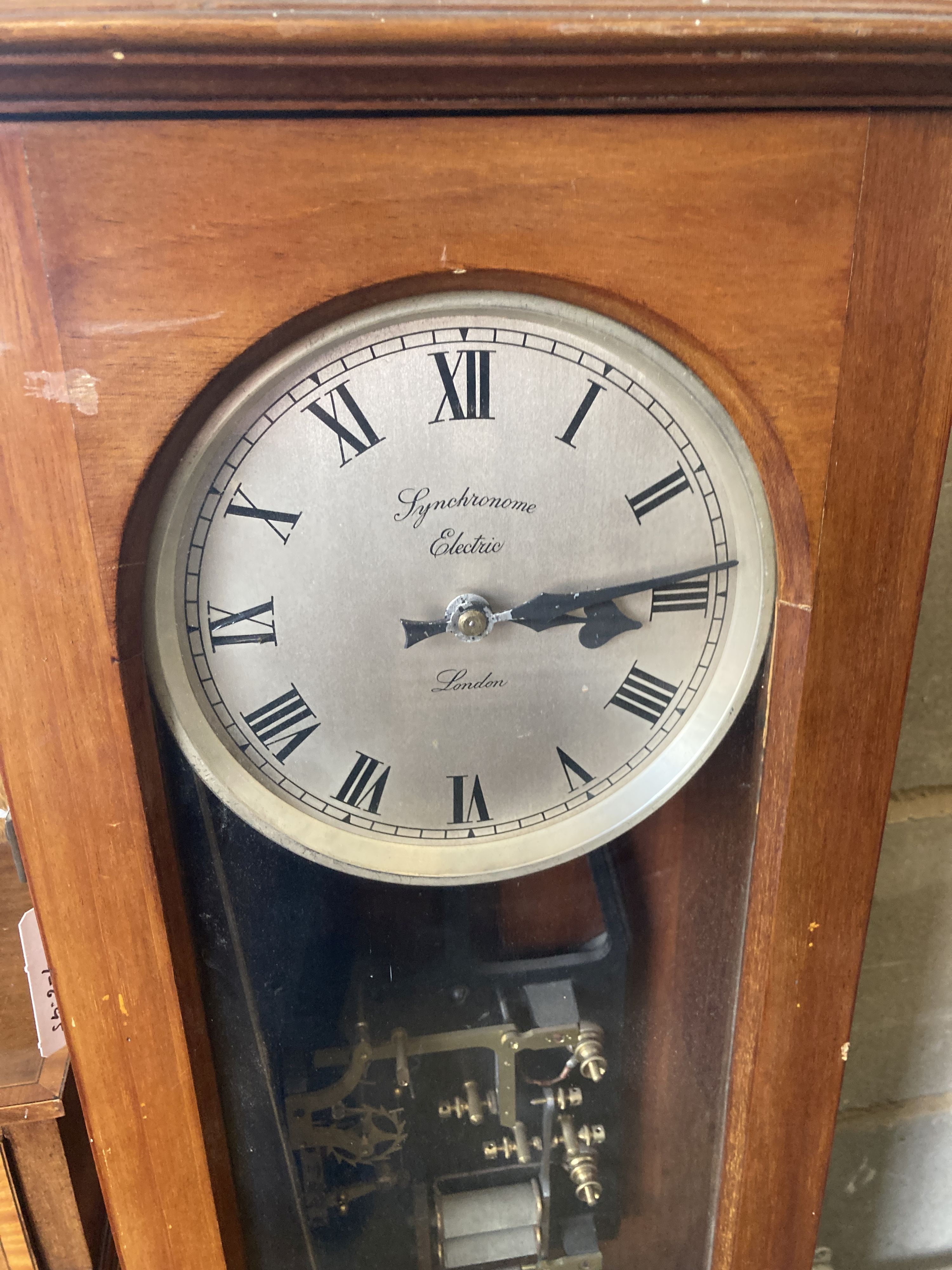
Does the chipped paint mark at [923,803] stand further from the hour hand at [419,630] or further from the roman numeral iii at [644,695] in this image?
the hour hand at [419,630]

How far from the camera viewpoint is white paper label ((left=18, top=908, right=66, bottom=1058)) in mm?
706

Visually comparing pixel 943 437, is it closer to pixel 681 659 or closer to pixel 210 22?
pixel 681 659

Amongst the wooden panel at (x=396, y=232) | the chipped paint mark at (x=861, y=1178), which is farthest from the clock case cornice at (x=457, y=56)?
the chipped paint mark at (x=861, y=1178)

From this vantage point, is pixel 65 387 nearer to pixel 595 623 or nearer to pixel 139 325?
pixel 139 325

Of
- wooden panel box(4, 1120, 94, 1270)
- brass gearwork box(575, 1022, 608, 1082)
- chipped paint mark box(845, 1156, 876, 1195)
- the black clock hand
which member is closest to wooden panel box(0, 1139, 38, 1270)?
wooden panel box(4, 1120, 94, 1270)

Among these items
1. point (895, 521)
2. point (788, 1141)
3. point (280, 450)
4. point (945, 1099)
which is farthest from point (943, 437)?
point (945, 1099)

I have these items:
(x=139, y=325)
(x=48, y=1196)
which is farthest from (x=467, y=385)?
(x=48, y=1196)

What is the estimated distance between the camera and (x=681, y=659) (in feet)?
1.93

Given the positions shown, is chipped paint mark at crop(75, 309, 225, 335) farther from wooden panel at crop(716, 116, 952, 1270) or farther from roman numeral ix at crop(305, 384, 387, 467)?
wooden panel at crop(716, 116, 952, 1270)

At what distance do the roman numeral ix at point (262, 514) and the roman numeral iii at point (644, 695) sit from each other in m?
0.23

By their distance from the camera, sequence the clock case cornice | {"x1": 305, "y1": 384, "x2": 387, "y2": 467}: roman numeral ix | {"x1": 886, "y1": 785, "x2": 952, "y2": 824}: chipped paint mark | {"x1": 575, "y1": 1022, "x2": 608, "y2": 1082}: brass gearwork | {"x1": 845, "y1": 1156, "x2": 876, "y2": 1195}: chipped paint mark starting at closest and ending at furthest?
1. the clock case cornice
2. {"x1": 305, "y1": 384, "x2": 387, "y2": 467}: roman numeral ix
3. {"x1": 575, "y1": 1022, "x2": 608, "y2": 1082}: brass gearwork
4. {"x1": 886, "y1": 785, "x2": 952, "y2": 824}: chipped paint mark
5. {"x1": 845, "y1": 1156, "x2": 876, "y2": 1195}: chipped paint mark

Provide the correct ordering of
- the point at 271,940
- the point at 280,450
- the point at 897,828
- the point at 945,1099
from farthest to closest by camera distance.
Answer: the point at 945,1099 < the point at 897,828 < the point at 271,940 < the point at 280,450

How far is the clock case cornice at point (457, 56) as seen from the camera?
0.41m

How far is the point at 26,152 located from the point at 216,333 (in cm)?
11
